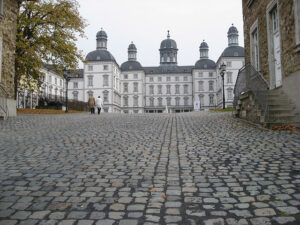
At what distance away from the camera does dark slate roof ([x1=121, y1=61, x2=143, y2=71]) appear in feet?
264

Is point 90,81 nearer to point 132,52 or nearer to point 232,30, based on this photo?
point 132,52

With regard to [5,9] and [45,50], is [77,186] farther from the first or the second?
[45,50]

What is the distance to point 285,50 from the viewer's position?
1027cm

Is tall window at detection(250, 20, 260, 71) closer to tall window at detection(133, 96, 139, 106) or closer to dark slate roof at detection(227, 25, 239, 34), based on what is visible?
dark slate roof at detection(227, 25, 239, 34)

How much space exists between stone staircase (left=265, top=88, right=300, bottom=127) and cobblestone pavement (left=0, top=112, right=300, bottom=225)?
7.35ft

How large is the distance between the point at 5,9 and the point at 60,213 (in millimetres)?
16147

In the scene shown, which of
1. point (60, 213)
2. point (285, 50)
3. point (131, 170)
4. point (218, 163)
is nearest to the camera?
point (60, 213)

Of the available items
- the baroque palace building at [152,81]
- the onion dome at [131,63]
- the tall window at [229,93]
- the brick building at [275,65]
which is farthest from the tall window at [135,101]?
the brick building at [275,65]

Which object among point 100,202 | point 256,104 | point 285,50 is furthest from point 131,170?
point 285,50

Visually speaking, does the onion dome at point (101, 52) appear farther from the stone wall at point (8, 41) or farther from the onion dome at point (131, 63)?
the stone wall at point (8, 41)

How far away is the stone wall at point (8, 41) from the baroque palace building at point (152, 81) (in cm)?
5197

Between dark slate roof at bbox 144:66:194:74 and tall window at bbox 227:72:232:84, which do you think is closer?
tall window at bbox 227:72:232:84

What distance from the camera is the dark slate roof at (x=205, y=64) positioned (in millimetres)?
78875


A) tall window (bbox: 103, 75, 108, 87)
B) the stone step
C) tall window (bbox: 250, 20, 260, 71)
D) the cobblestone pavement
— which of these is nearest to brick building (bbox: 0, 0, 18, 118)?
the cobblestone pavement
